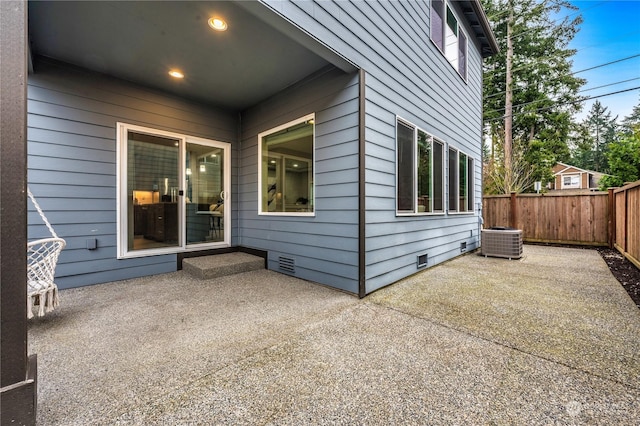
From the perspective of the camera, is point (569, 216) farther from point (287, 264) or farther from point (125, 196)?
point (125, 196)

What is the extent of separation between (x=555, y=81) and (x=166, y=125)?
58.0ft

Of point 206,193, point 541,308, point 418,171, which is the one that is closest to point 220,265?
point 206,193

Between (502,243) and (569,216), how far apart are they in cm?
332

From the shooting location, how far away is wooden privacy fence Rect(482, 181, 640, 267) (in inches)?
216

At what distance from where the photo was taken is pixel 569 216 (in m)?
6.62

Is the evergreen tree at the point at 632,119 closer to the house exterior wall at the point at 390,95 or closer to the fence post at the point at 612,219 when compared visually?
the fence post at the point at 612,219

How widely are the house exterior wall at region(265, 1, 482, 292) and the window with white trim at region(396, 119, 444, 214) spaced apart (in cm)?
15

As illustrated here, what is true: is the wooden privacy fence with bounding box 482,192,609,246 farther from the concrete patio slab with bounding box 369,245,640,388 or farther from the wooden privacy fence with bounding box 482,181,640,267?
the concrete patio slab with bounding box 369,245,640,388

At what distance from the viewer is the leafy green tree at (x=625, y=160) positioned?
19.8 ft

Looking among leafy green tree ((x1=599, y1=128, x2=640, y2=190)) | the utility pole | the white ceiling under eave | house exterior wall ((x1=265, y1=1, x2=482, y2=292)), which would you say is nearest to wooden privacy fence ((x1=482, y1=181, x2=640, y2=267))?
leafy green tree ((x1=599, y1=128, x2=640, y2=190))

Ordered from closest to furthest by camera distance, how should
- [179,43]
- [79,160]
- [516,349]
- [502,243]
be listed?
1. [516,349]
2. [179,43]
3. [79,160]
4. [502,243]

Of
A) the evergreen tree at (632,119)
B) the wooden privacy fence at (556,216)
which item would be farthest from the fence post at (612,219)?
the evergreen tree at (632,119)

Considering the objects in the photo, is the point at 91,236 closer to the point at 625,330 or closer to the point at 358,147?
the point at 358,147

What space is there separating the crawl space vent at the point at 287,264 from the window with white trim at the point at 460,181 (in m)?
3.31
